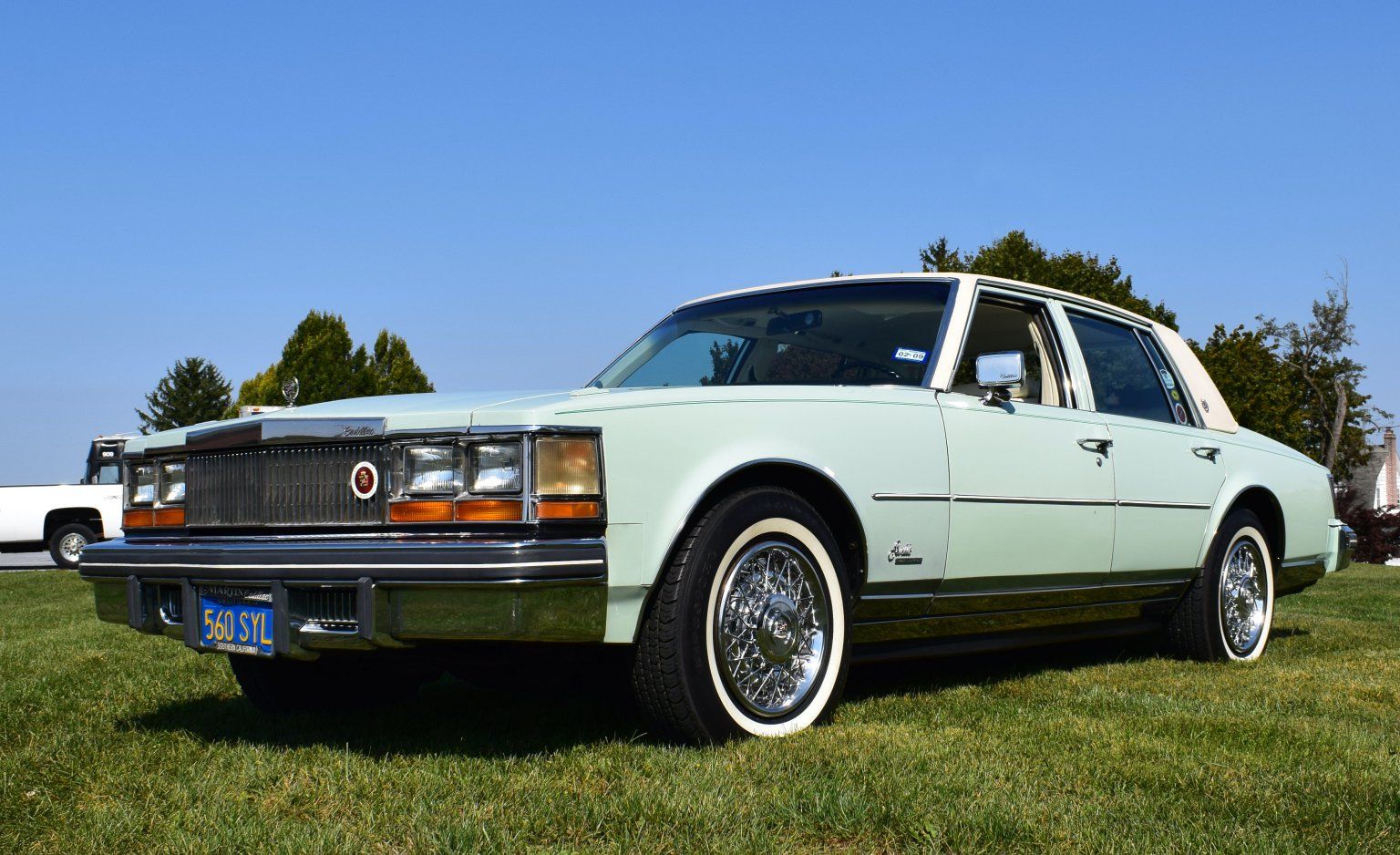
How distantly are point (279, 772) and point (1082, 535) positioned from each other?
10.3 ft

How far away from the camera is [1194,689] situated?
5043mm

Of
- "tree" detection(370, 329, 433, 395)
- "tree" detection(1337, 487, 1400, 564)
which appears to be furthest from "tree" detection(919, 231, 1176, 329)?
"tree" detection(370, 329, 433, 395)

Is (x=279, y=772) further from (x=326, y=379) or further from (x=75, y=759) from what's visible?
(x=326, y=379)

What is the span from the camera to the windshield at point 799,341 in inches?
189

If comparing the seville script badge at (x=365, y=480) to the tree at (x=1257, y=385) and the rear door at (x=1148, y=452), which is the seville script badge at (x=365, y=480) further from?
the tree at (x=1257, y=385)

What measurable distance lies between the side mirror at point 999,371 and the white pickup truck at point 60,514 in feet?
65.2

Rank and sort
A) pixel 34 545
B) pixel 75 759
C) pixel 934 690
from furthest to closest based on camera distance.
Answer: pixel 34 545, pixel 934 690, pixel 75 759

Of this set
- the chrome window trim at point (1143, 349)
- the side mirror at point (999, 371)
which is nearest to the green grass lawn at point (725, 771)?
the side mirror at point (999, 371)

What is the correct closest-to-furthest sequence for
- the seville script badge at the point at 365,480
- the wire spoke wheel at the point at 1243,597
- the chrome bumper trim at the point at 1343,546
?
1. the seville script badge at the point at 365,480
2. the wire spoke wheel at the point at 1243,597
3. the chrome bumper trim at the point at 1343,546

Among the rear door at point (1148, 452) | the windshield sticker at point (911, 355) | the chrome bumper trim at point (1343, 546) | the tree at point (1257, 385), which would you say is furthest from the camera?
the tree at point (1257, 385)

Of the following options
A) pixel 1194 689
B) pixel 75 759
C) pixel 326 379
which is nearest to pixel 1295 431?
pixel 326 379

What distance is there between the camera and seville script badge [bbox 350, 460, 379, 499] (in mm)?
3523

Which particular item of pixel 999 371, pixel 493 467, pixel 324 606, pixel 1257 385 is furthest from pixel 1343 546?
pixel 1257 385

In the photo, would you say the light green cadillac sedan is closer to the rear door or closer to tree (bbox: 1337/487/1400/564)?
the rear door
